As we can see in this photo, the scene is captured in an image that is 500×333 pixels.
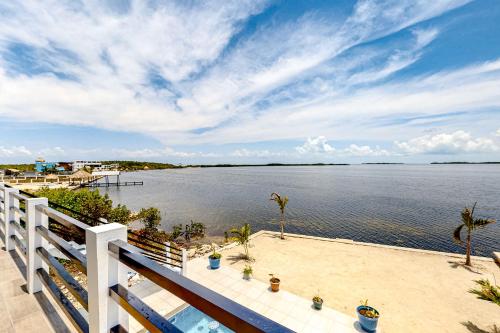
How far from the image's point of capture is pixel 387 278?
1187 cm

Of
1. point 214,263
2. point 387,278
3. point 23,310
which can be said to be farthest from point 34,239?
point 387,278

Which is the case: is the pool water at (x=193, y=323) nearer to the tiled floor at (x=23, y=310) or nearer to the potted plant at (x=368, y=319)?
the potted plant at (x=368, y=319)

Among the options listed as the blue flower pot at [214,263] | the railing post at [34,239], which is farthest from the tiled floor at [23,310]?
the blue flower pot at [214,263]

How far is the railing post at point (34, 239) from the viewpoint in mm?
2787

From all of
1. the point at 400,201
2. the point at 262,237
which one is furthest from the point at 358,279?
the point at 400,201

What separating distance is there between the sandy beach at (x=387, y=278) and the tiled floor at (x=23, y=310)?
31.2ft

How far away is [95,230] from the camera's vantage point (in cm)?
149

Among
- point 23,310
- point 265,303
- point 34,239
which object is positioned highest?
point 34,239

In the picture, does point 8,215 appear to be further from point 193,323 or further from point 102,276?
point 193,323

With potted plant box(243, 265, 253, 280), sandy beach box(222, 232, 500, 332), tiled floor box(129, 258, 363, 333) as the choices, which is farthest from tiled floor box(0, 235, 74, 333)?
sandy beach box(222, 232, 500, 332)

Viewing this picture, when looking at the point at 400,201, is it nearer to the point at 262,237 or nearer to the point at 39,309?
the point at 262,237

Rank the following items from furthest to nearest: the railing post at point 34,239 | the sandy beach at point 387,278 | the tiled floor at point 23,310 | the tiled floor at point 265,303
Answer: the sandy beach at point 387,278, the tiled floor at point 265,303, the railing post at point 34,239, the tiled floor at point 23,310

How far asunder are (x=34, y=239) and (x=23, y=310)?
81 centimetres

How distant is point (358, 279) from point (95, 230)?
13269mm
